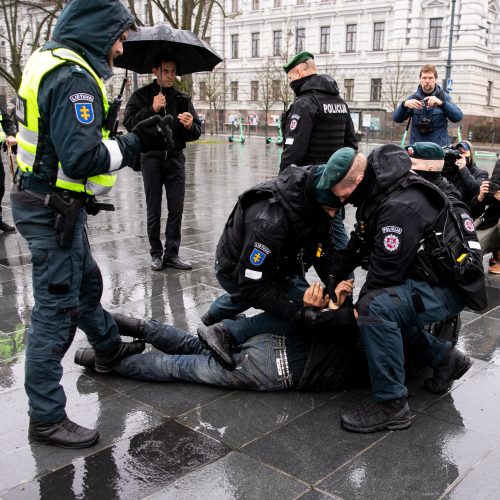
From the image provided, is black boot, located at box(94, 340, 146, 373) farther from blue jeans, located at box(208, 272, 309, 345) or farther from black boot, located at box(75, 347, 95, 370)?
blue jeans, located at box(208, 272, 309, 345)

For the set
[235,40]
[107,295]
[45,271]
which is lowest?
[107,295]

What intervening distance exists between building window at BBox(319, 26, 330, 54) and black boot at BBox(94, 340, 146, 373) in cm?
5098

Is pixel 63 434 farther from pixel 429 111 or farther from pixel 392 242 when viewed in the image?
pixel 429 111

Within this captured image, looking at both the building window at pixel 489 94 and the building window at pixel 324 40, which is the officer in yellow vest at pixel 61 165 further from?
the building window at pixel 324 40

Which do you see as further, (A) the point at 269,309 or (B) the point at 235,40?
(B) the point at 235,40

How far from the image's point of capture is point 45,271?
9.49 ft

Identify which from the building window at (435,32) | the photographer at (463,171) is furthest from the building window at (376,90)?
the photographer at (463,171)

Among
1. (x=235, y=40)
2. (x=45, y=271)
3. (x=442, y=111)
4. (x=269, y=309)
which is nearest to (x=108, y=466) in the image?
(x=45, y=271)


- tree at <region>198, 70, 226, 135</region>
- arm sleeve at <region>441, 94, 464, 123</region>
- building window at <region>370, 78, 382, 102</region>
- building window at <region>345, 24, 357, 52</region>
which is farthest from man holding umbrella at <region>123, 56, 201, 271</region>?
tree at <region>198, 70, 226, 135</region>

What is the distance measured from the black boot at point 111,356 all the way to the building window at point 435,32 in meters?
45.7

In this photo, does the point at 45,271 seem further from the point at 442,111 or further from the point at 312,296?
the point at 442,111

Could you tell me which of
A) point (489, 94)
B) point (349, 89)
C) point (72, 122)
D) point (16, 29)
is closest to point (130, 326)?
point (72, 122)

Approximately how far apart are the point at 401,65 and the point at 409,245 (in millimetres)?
45621

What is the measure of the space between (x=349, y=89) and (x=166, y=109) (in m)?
46.1
